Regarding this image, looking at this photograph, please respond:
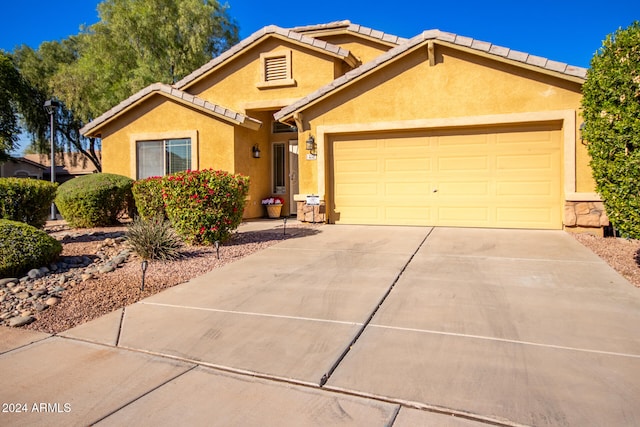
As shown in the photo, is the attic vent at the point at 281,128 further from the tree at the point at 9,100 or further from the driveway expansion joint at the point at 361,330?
the tree at the point at 9,100

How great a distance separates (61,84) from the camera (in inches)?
996

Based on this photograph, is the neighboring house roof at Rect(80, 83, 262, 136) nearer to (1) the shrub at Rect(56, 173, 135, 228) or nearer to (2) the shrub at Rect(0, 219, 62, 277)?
(1) the shrub at Rect(56, 173, 135, 228)

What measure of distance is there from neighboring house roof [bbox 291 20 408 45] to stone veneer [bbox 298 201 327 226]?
642 cm

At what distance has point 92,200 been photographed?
11.0 meters

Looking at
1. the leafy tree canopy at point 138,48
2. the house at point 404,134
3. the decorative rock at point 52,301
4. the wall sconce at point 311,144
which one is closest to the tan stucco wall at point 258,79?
the house at point 404,134

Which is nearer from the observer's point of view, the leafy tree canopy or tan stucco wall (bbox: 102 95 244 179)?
tan stucco wall (bbox: 102 95 244 179)

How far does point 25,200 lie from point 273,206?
7071mm

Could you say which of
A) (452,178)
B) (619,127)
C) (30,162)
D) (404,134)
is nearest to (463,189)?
(452,178)

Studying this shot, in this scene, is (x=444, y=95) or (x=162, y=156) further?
(x=162, y=156)

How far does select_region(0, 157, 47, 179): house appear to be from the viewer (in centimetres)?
3014

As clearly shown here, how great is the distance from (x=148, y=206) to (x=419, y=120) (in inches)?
268

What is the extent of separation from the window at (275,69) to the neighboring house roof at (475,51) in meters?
3.07

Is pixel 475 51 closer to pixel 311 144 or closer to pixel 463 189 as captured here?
pixel 463 189

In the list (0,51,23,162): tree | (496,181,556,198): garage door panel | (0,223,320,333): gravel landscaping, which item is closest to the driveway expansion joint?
(0,223,320,333): gravel landscaping
